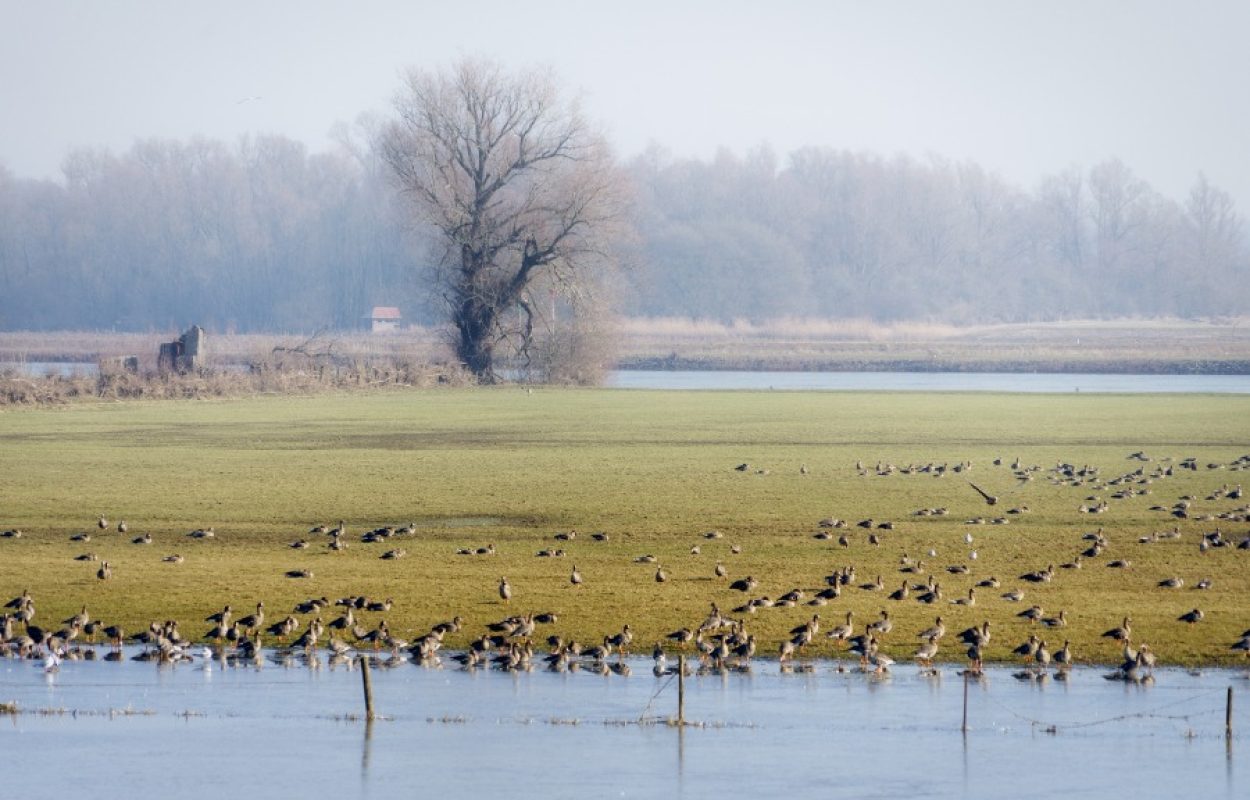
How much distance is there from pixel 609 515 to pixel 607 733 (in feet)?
49.6

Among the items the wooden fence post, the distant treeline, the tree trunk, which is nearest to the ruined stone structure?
the tree trunk

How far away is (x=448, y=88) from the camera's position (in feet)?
298

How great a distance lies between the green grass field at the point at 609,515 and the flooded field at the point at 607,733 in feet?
5.98

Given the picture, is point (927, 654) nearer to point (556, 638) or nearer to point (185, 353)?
point (556, 638)

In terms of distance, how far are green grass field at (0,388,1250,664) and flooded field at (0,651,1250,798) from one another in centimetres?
182

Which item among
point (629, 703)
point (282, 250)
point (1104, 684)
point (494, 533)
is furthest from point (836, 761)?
point (282, 250)

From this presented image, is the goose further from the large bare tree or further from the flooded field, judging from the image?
the large bare tree

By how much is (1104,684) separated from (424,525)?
1442 cm

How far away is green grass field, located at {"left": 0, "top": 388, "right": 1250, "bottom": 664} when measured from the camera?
22.8m

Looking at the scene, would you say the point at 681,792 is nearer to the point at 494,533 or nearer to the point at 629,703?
the point at 629,703

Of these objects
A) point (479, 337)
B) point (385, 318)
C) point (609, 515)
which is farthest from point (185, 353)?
point (385, 318)

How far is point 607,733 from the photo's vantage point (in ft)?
55.7

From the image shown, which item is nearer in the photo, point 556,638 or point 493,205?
point 556,638

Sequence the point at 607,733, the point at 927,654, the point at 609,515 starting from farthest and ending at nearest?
the point at 609,515
the point at 927,654
the point at 607,733
